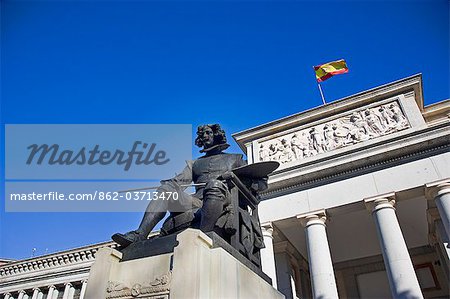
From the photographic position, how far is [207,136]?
476cm

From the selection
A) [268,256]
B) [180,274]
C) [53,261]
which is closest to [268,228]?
[268,256]

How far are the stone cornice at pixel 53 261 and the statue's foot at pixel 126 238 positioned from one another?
22.4 metres

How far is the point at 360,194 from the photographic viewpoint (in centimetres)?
1366

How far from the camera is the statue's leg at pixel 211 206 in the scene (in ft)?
10.9

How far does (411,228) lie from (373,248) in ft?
8.16

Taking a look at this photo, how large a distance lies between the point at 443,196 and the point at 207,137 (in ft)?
37.4

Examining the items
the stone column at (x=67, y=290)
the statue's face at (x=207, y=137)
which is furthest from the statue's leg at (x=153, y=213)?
the stone column at (x=67, y=290)

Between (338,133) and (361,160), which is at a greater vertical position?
(338,133)

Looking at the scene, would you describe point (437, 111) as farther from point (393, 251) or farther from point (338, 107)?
point (393, 251)

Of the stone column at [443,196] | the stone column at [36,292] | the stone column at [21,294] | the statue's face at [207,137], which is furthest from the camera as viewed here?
the stone column at [21,294]

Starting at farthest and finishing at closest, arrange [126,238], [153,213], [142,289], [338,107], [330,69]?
1. [330,69]
2. [338,107]
3. [153,213]
4. [126,238]
5. [142,289]

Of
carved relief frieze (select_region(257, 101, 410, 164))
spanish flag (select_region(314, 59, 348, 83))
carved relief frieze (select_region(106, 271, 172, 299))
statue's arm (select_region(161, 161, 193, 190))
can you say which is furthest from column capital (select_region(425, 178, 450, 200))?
carved relief frieze (select_region(106, 271, 172, 299))

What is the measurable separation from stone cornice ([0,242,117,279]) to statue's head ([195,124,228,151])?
21.9 metres

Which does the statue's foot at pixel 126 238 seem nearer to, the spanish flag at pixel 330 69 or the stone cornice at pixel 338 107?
the stone cornice at pixel 338 107
